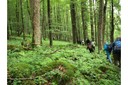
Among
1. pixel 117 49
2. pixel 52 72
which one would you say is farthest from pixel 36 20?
pixel 52 72

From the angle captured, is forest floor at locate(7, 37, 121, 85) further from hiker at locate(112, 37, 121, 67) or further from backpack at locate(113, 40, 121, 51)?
backpack at locate(113, 40, 121, 51)

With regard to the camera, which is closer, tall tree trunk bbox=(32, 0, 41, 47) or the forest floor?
the forest floor

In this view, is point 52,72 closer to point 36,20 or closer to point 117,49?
point 117,49

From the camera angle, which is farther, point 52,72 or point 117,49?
point 117,49

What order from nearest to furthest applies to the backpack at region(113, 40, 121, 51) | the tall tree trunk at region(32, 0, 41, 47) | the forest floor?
the forest floor < the backpack at region(113, 40, 121, 51) < the tall tree trunk at region(32, 0, 41, 47)

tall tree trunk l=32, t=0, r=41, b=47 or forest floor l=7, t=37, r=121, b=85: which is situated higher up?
Result: tall tree trunk l=32, t=0, r=41, b=47

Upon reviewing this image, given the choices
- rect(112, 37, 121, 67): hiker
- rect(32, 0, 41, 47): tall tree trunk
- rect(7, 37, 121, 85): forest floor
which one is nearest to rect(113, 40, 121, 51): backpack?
rect(112, 37, 121, 67): hiker

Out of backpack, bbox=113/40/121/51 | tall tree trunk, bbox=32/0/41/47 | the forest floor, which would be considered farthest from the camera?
tall tree trunk, bbox=32/0/41/47

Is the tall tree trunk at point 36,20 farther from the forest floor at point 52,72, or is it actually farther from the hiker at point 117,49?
the hiker at point 117,49

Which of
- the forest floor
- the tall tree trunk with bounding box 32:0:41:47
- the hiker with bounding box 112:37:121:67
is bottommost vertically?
the forest floor
